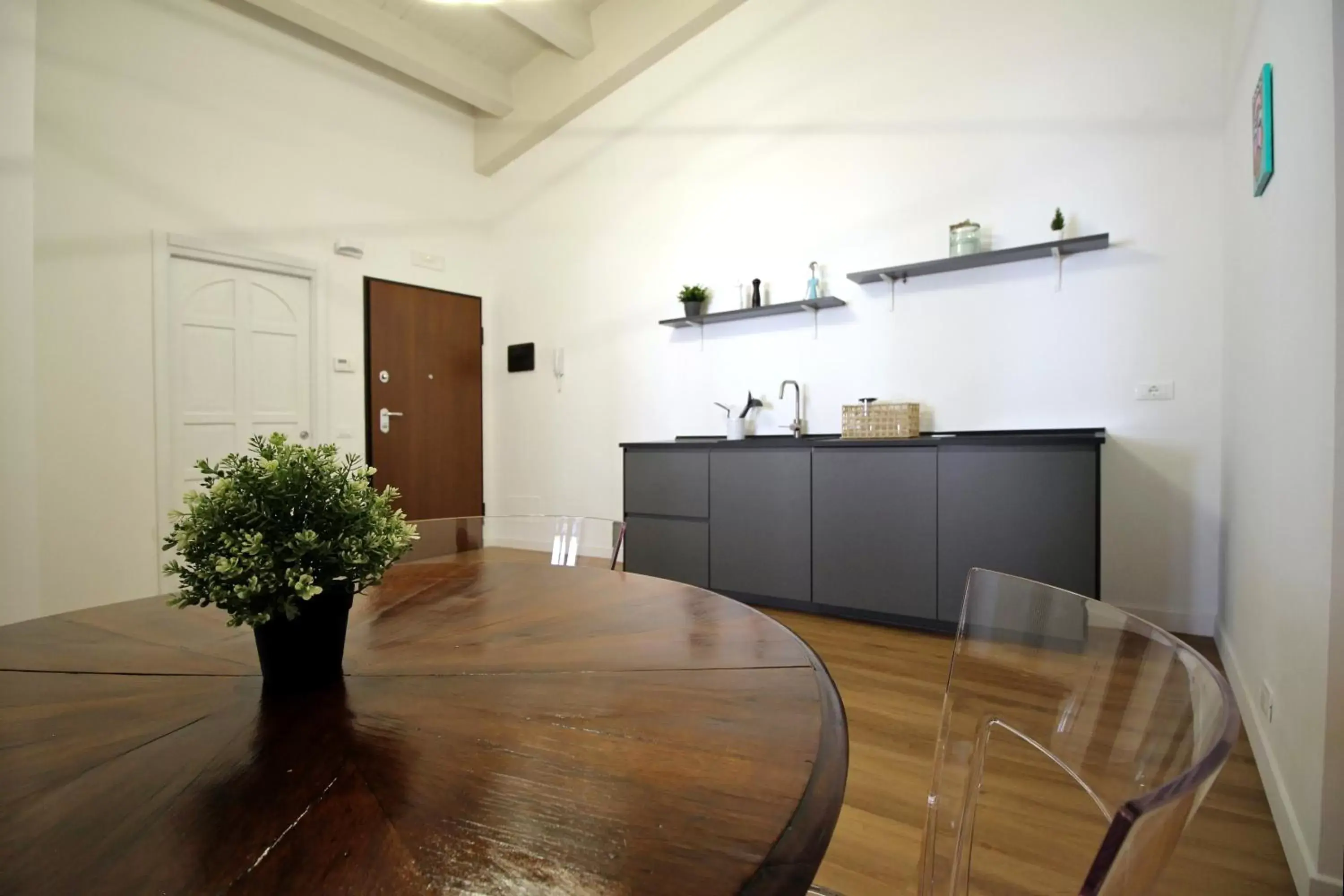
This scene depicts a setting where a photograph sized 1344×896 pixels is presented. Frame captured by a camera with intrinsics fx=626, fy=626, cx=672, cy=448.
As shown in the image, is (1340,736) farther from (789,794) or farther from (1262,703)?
(789,794)

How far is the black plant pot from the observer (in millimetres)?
722

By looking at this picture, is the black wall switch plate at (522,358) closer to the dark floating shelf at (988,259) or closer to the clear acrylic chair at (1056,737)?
the dark floating shelf at (988,259)

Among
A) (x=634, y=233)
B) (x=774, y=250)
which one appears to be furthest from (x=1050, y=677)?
(x=634, y=233)

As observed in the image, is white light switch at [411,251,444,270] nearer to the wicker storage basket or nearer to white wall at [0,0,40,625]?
white wall at [0,0,40,625]

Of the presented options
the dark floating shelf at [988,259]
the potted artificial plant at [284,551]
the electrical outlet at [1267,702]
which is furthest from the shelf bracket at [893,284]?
the potted artificial plant at [284,551]

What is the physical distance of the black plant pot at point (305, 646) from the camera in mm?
722

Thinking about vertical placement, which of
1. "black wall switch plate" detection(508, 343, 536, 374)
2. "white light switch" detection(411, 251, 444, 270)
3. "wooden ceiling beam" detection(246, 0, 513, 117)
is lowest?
"black wall switch plate" detection(508, 343, 536, 374)

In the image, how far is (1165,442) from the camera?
2.85 meters

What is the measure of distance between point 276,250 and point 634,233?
246cm

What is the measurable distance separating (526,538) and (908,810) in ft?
4.10

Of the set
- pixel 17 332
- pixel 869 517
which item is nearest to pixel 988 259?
pixel 869 517

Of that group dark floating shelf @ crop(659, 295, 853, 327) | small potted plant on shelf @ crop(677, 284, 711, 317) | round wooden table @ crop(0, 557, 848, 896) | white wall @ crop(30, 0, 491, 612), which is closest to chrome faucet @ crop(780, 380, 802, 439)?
dark floating shelf @ crop(659, 295, 853, 327)

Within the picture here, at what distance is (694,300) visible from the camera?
4.21m

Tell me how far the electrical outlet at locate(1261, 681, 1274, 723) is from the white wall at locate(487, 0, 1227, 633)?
1.27 m
